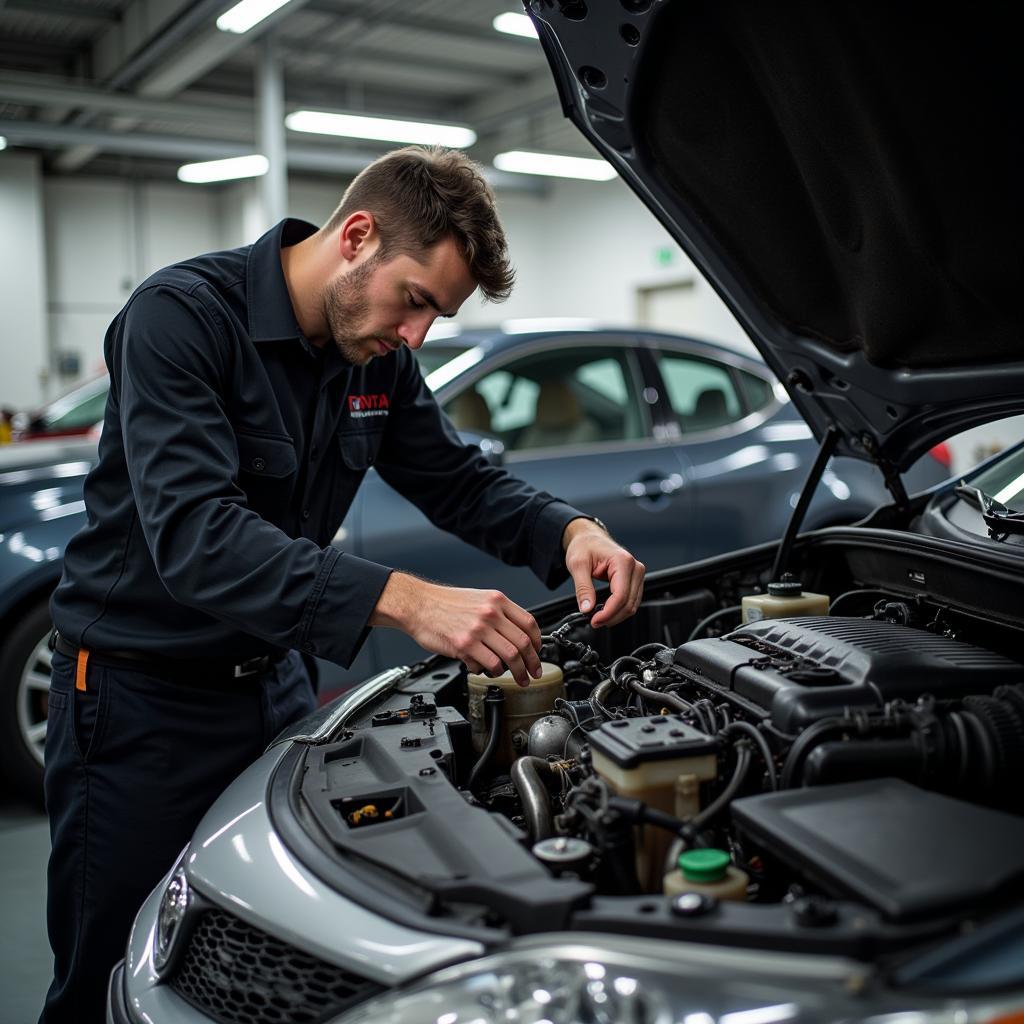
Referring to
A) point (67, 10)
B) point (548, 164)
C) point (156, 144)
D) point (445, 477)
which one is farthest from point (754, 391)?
point (156, 144)

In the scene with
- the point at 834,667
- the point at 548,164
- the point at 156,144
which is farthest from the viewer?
the point at 548,164

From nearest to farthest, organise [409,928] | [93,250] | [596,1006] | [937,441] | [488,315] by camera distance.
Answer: [596,1006]
[409,928]
[937,441]
[93,250]
[488,315]

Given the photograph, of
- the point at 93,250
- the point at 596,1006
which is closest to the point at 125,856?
the point at 596,1006

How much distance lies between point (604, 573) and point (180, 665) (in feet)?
2.47

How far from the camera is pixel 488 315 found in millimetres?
13703

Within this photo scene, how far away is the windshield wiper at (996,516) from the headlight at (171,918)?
1451 millimetres

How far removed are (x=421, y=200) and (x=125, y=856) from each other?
3.86ft

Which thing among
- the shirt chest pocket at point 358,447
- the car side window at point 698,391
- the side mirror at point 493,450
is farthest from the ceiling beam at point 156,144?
the shirt chest pocket at point 358,447

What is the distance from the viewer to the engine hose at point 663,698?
1.51m

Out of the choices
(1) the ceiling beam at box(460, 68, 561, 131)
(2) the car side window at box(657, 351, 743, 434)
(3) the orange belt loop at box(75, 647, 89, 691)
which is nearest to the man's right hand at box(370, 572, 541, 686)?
(3) the orange belt loop at box(75, 647, 89, 691)

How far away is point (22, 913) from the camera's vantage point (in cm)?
266

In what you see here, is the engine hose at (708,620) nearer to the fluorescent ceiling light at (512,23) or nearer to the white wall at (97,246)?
the fluorescent ceiling light at (512,23)

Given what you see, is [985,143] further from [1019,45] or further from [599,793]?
[599,793]

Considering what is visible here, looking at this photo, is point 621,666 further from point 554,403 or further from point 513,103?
point 513,103
